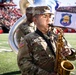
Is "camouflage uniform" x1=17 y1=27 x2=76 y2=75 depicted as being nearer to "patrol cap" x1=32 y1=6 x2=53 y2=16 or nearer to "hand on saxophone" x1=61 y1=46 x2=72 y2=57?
"hand on saxophone" x1=61 y1=46 x2=72 y2=57

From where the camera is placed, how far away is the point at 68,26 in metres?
2.62

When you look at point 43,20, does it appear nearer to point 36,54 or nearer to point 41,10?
point 41,10

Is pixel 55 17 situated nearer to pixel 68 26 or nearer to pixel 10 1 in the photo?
pixel 68 26

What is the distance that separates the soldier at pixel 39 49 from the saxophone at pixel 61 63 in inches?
2.1

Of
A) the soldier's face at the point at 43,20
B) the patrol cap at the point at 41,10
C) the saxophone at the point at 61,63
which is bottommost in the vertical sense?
the saxophone at the point at 61,63

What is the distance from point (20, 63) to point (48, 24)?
442mm

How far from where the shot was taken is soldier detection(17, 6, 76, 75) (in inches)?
112

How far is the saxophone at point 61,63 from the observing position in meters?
2.68

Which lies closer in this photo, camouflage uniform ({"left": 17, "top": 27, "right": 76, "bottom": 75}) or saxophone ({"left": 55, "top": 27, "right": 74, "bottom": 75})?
saxophone ({"left": 55, "top": 27, "right": 74, "bottom": 75})

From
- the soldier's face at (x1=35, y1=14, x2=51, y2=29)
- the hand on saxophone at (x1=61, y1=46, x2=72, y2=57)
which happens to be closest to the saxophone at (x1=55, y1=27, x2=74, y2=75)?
the hand on saxophone at (x1=61, y1=46, x2=72, y2=57)

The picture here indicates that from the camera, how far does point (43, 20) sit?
288 centimetres

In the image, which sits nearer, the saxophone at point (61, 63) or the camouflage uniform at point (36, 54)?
the saxophone at point (61, 63)

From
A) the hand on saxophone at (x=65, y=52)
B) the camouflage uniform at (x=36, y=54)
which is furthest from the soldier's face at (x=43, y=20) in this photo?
the hand on saxophone at (x=65, y=52)

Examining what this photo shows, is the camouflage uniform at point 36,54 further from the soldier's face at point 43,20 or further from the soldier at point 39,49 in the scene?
the soldier's face at point 43,20
